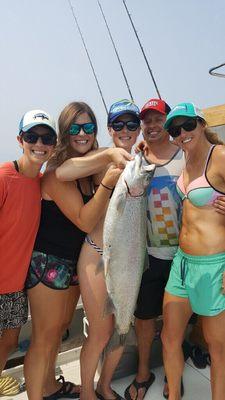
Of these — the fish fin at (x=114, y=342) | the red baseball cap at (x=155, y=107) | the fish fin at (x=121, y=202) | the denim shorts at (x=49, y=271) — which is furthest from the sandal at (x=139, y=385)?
the red baseball cap at (x=155, y=107)

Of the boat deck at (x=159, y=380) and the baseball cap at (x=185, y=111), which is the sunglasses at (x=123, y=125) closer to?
the baseball cap at (x=185, y=111)

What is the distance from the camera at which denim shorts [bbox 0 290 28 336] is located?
2807 mm

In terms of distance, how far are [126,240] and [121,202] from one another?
323 millimetres

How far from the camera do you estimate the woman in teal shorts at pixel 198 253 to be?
2605 mm

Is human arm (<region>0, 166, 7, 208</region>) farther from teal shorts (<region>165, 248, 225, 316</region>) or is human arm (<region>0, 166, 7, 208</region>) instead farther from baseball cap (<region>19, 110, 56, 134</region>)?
teal shorts (<region>165, 248, 225, 316</region>)

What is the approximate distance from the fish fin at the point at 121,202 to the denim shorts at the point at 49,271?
2.24 feet

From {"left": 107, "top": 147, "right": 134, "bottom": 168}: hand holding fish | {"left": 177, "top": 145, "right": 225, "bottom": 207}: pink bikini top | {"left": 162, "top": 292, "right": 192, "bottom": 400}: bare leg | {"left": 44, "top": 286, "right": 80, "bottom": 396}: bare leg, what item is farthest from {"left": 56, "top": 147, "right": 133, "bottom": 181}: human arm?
{"left": 162, "top": 292, "right": 192, "bottom": 400}: bare leg

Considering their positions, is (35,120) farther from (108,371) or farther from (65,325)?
(108,371)

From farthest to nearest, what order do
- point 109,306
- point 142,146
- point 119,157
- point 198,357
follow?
point 198,357 → point 142,146 → point 109,306 → point 119,157

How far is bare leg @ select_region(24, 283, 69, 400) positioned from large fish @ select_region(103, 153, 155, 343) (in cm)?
41

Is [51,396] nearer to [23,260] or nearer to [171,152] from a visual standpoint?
[23,260]

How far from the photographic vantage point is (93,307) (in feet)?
9.31

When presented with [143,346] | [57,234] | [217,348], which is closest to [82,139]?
[57,234]

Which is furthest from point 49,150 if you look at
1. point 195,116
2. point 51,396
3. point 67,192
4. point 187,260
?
point 51,396
